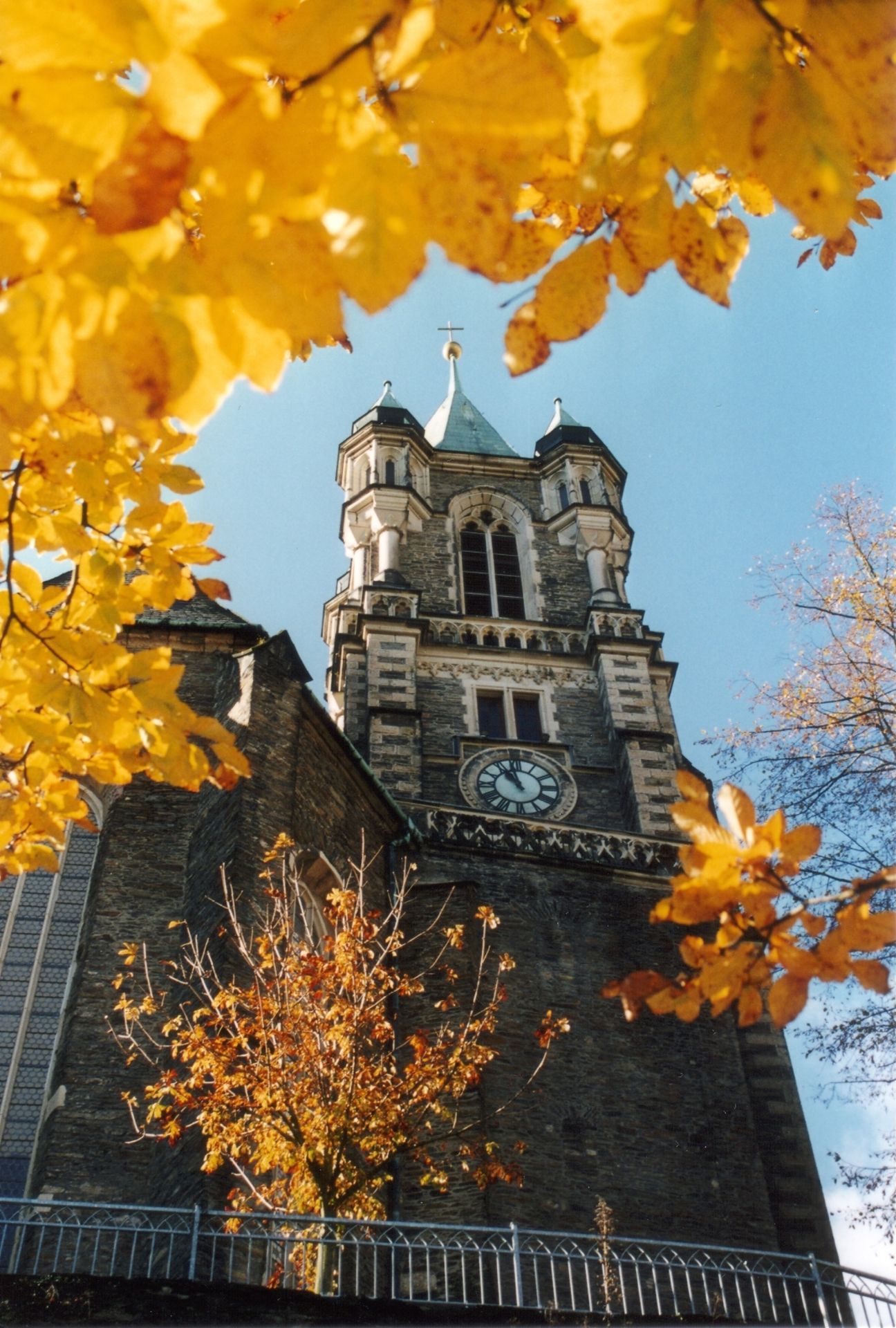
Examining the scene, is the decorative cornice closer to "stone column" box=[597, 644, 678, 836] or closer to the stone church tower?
the stone church tower

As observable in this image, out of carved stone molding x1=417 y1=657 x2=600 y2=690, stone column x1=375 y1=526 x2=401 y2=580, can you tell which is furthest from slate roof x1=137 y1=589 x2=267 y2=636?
stone column x1=375 y1=526 x2=401 y2=580

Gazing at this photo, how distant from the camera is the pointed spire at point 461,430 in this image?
1507 inches

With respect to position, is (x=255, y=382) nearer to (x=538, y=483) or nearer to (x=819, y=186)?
(x=819, y=186)

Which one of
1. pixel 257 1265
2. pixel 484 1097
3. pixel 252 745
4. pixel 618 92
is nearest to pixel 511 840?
pixel 484 1097

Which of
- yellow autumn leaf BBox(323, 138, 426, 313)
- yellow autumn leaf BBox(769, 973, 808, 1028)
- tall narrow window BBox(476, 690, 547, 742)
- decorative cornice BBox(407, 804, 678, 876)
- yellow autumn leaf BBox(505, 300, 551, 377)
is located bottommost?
yellow autumn leaf BBox(769, 973, 808, 1028)

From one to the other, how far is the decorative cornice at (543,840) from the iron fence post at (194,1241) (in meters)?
10.7

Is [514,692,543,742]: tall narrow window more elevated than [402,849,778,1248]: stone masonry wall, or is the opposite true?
[514,692,543,742]: tall narrow window

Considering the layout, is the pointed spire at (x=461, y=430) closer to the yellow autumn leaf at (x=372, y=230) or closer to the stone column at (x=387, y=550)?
the stone column at (x=387, y=550)

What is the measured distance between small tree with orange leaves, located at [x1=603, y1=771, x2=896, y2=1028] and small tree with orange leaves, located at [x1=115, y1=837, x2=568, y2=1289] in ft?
23.2

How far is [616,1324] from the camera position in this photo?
891cm

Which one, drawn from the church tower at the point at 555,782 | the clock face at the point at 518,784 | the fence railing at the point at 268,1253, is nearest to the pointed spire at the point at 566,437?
the church tower at the point at 555,782

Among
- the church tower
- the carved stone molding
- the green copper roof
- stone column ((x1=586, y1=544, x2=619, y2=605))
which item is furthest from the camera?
the green copper roof

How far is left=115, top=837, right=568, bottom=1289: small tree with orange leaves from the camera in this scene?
9.62 meters

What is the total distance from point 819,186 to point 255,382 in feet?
3.11
